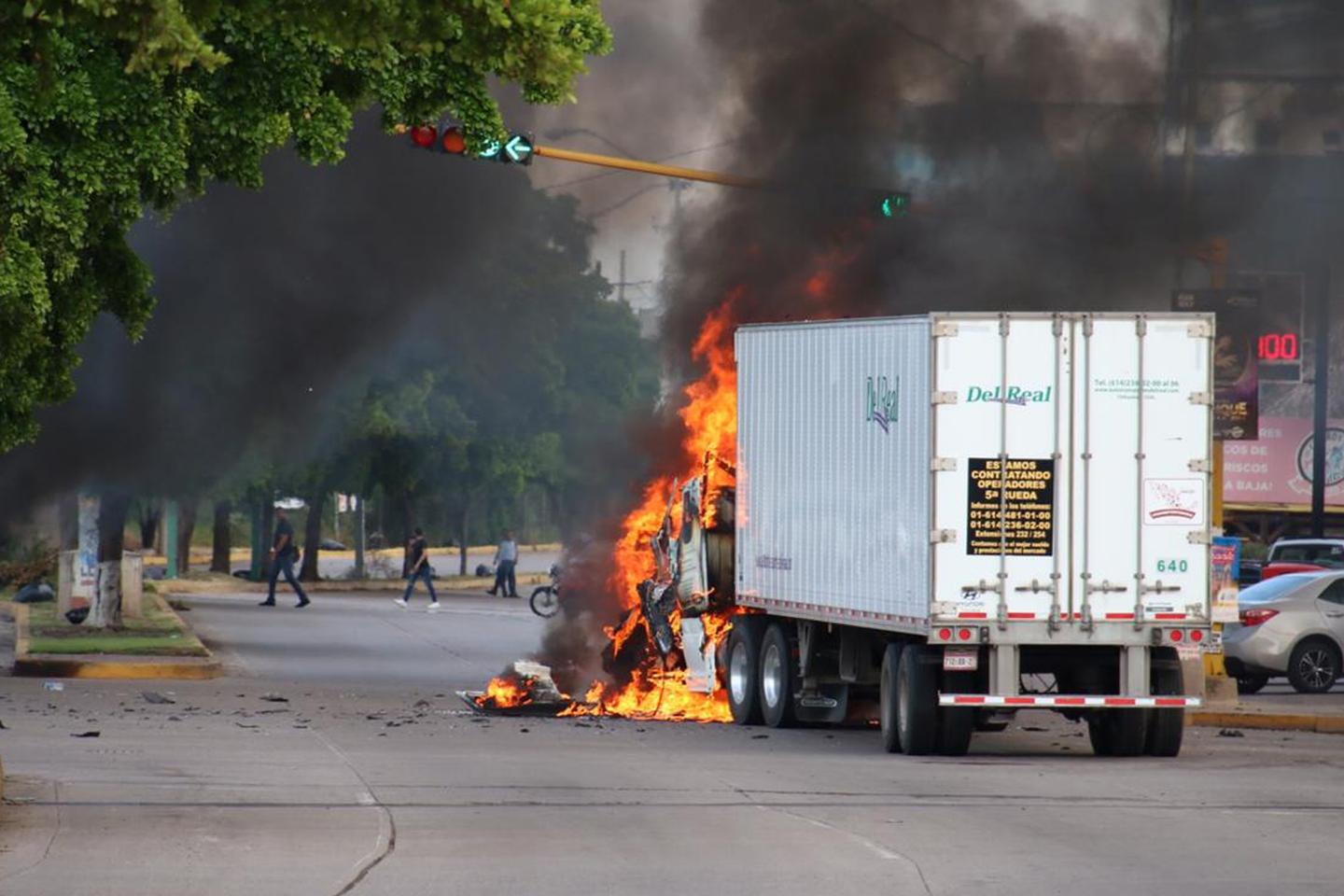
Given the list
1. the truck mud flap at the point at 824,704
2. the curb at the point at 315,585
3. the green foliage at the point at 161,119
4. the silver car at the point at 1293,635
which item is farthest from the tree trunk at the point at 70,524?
the green foliage at the point at 161,119

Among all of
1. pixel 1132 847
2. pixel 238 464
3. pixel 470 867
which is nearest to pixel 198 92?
pixel 470 867

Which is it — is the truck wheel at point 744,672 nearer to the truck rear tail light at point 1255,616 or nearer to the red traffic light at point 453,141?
the red traffic light at point 453,141

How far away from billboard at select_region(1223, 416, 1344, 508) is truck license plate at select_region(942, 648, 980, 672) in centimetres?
4016

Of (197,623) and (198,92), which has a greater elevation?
(198,92)

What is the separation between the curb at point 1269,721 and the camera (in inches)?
806

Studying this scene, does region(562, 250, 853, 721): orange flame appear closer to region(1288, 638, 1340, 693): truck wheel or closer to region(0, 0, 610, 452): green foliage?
region(1288, 638, 1340, 693): truck wheel

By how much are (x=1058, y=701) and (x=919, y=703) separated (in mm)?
1020

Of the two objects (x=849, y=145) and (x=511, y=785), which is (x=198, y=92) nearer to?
(x=511, y=785)

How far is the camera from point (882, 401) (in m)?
17.2

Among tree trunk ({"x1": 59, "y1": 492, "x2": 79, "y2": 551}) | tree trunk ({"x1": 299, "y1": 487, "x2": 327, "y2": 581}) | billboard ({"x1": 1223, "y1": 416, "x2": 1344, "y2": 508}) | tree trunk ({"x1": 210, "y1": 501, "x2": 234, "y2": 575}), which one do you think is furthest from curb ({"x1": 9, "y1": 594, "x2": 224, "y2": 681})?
billboard ({"x1": 1223, "y1": 416, "x2": 1344, "y2": 508})

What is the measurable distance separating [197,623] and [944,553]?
21365mm

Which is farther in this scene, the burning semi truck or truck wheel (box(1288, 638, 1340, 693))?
truck wheel (box(1288, 638, 1340, 693))

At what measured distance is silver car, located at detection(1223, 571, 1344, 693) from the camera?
24984mm

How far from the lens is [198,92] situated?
12.3 m
